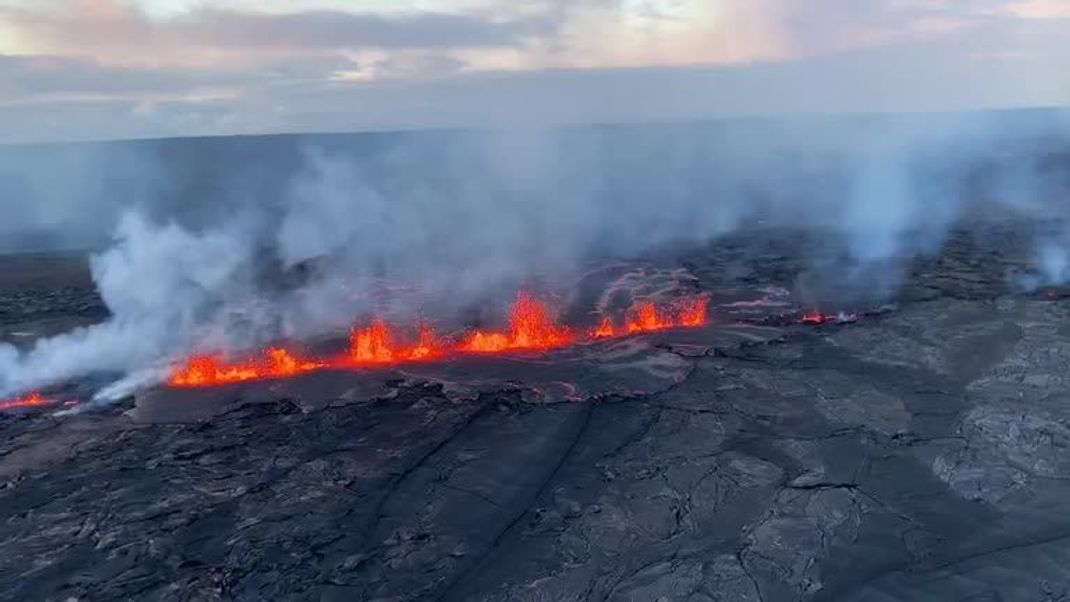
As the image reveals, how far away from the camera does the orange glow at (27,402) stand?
21381 mm

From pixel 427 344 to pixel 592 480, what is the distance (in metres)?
→ 10.8

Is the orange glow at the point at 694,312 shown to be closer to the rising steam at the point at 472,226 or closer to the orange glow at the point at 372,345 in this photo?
the rising steam at the point at 472,226

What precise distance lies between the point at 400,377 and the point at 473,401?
3.05 meters

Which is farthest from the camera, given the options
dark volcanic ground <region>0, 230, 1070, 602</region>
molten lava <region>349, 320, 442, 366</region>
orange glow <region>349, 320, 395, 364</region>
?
orange glow <region>349, 320, 395, 364</region>

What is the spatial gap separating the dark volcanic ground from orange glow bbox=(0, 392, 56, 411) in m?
1.50

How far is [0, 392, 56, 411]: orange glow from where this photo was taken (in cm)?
2138

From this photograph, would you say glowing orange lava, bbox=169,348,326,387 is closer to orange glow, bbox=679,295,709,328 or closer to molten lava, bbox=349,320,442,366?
molten lava, bbox=349,320,442,366

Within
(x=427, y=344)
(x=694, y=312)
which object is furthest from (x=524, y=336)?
(x=694, y=312)

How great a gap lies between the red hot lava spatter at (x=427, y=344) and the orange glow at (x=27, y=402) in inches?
130

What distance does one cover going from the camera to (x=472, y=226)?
55344 millimetres

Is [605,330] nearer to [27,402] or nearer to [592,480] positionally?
[592,480]

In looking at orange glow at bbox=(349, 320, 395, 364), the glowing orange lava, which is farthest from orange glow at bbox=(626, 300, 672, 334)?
the glowing orange lava

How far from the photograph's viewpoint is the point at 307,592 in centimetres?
1288

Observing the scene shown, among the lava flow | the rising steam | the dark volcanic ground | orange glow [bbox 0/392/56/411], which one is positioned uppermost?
the rising steam
